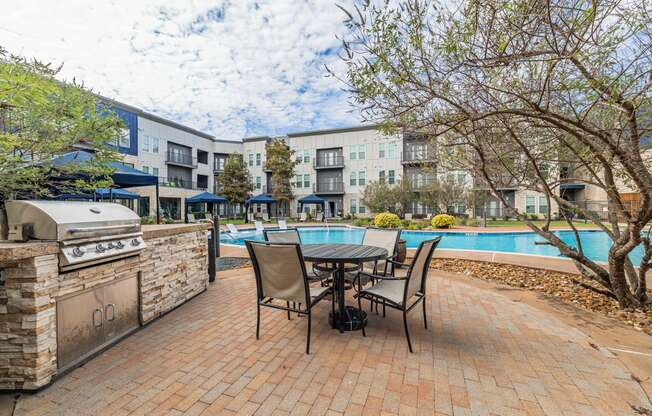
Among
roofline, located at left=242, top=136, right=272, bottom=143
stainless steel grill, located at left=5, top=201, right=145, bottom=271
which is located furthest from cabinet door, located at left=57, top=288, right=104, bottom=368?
roofline, located at left=242, top=136, right=272, bottom=143

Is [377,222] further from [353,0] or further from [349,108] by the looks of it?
[353,0]

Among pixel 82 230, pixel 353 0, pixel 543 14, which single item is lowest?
pixel 82 230

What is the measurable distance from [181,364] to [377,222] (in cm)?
1373

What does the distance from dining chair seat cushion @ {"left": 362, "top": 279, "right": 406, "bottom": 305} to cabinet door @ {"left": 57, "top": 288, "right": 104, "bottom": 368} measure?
2.46 m

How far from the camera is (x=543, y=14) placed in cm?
224

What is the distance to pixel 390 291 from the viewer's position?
300 cm

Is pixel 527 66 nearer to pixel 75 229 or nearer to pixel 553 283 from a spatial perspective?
pixel 553 283

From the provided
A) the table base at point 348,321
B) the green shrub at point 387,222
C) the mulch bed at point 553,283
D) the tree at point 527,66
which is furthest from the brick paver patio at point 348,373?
the green shrub at point 387,222

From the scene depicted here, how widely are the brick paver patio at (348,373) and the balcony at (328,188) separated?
25.0 metres

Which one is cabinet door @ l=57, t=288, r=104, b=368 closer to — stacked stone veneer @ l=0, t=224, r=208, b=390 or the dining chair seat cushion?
stacked stone veneer @ l=0, t=224, r=208, b=390

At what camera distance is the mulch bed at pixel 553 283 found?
11.5ft

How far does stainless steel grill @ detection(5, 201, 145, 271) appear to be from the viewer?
84.7 inches

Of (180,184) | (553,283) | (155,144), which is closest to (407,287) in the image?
(553,283)

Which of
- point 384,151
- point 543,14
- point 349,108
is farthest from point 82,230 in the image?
point 384,151
